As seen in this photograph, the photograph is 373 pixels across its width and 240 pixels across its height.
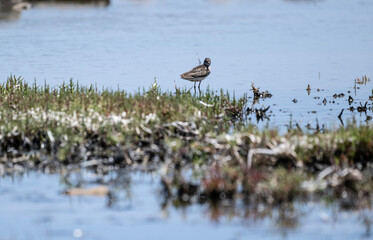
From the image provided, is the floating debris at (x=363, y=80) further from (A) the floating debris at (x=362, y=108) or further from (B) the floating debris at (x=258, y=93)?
(A) the floating debris at (x=362, y=108)

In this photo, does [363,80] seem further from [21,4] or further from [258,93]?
[21,4]

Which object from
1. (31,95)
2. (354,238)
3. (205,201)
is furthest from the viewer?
(31,95)

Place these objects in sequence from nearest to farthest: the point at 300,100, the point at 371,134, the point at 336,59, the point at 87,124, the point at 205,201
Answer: the point at 205,201 < the point at 371,134 < the point at 87,124 < the point at 300,100 < the point at 336,59

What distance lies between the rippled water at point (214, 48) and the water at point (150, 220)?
14.2ft

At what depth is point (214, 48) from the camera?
108 ft

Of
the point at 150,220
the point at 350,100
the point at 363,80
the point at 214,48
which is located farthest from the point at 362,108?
the point at 214,48

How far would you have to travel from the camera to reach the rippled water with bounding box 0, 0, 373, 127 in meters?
23.9

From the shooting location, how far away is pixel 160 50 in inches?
1308

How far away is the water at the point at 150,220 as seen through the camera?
9.92 m

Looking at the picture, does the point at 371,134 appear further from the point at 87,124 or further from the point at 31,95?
the point at 31,95

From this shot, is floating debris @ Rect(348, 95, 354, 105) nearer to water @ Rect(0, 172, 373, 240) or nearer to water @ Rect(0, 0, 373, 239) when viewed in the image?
water @ Rect(0, 0, 373, 239)

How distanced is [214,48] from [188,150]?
20.1m

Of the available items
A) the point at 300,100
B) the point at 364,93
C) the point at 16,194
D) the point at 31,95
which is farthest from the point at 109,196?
the point at 364,93

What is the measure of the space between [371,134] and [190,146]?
9.60 ft
